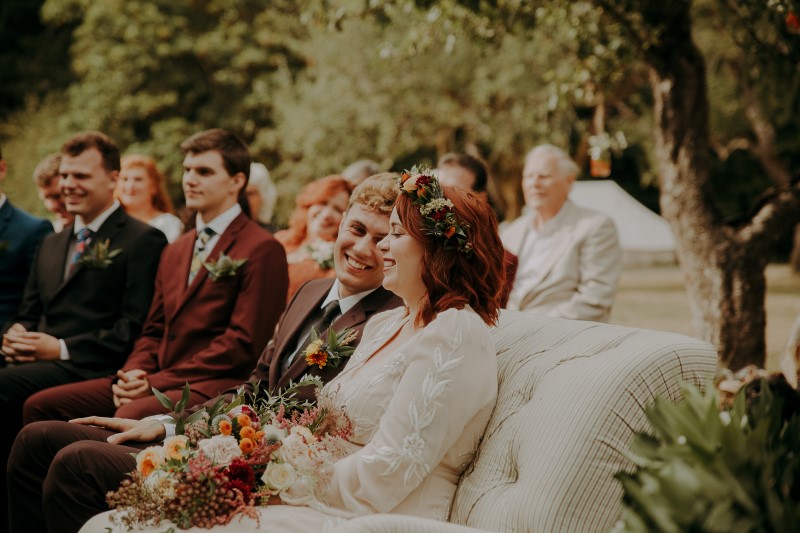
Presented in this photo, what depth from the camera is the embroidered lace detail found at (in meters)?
2.78

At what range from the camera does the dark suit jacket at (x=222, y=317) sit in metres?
4.55

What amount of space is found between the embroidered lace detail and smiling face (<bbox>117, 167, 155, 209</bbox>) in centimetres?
492

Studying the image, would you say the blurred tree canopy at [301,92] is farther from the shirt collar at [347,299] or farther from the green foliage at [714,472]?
the green foliage at [714,472]

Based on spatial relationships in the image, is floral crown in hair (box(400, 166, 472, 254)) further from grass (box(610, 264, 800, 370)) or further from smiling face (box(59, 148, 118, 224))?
grass (box(610, 264, 800, 370))

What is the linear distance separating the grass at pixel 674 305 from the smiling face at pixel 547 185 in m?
5.03

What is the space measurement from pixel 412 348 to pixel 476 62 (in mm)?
17929

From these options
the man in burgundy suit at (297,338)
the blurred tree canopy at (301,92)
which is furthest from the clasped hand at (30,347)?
the blurred tree canopy at (301,92)

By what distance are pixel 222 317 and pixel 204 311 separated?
103 millimetres

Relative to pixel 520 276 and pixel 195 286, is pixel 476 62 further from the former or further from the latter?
pixel 195 286

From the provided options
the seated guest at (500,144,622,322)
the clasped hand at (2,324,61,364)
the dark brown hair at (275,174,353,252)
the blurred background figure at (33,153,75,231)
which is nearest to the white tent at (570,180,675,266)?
the seated guest at (500,144,622,322)

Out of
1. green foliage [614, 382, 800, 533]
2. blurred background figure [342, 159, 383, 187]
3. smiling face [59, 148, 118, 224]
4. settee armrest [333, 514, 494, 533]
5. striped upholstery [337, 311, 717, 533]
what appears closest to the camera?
green foliage [614, 382, 800, 533]

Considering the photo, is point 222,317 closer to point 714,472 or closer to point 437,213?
point 437,213

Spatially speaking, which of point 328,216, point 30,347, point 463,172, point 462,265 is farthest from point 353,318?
point 463,172

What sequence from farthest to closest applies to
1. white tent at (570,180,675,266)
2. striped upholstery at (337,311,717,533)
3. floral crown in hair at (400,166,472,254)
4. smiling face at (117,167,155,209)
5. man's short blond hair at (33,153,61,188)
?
white tent at (570,180,675,266)
smiling face at (117,167,155,209)
man's short blond hair at (33,153,61,188)
floral crown in hair at (400,166,472,254)
striped upholstery at (337,311,717,533)
